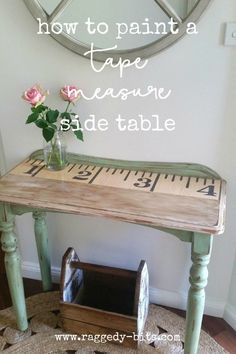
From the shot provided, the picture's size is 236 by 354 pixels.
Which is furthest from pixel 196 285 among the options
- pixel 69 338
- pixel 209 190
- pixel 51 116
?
pixel 51 116

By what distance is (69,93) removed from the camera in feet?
4.33

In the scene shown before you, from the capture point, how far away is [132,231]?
63.3 inches

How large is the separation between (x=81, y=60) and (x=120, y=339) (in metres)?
1.18

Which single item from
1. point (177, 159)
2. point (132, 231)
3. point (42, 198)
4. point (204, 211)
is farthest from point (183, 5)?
point (132, 231)

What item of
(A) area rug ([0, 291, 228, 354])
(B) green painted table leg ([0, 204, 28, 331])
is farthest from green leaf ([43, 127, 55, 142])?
(A) area rug ([0, 291, 228, 354])

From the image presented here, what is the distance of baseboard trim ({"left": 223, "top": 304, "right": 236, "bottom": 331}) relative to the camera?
1582mm

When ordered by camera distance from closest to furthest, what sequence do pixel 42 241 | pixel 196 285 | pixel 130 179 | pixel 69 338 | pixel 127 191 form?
pixel 196 285 < pixel 127 191 < pixel 130 179 < pixel 69 338 < pixel 42 241

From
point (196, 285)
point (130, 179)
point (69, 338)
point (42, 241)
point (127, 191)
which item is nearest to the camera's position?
point (196, 285)

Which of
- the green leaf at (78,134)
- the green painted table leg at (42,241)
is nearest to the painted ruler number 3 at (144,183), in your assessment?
the green leaf at (78,134)

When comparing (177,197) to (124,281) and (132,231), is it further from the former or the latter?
(124,281)

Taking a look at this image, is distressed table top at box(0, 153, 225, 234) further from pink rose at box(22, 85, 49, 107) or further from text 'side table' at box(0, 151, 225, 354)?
pink rose at box(22, 85, 49, 107)

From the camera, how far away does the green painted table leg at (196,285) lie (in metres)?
1.08

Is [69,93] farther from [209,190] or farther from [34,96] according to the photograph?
[209,190]

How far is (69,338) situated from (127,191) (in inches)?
29.8
